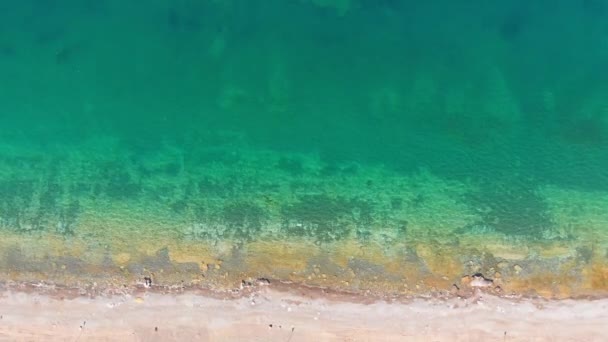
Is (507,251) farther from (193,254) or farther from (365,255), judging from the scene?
(193,254)


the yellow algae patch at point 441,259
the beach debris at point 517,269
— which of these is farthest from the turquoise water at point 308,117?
the beach debris at point 517,269

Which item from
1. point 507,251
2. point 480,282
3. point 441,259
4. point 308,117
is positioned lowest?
point 480,282

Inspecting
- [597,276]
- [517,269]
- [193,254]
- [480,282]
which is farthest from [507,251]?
[193,254]

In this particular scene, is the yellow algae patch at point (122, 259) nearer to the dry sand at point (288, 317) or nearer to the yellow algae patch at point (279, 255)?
the dry sand at point (288, 317)

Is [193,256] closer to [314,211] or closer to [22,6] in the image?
[314,211]

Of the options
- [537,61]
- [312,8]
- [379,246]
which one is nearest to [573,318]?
[379,246]

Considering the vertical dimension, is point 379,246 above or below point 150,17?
below

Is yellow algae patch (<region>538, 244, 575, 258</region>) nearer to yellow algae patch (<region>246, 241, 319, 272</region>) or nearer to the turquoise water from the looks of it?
the turquoise water
